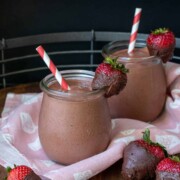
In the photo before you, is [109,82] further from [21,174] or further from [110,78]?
[21,174]

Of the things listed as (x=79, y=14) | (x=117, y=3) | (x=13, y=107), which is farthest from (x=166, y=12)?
(x=13, y=107)

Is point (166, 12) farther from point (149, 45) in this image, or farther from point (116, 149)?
point (116, 149)

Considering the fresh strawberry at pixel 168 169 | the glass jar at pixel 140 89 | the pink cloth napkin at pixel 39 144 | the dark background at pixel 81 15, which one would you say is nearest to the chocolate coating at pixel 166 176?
the fresh strawberry at pixel 168 169

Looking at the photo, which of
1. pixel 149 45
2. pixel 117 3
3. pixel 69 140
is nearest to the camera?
pixel 69 140

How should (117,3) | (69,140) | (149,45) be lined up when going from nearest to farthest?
1. (69,140)
2. (149,45)
3. (117,3)

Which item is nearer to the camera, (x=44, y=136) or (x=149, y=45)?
(x=44, y=136)

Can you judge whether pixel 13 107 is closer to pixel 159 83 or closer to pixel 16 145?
pixel 16 145

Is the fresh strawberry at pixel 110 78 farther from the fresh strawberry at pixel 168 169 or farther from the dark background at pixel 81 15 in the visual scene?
the dark background at pixel 81 15

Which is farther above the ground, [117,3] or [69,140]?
[117,3]
